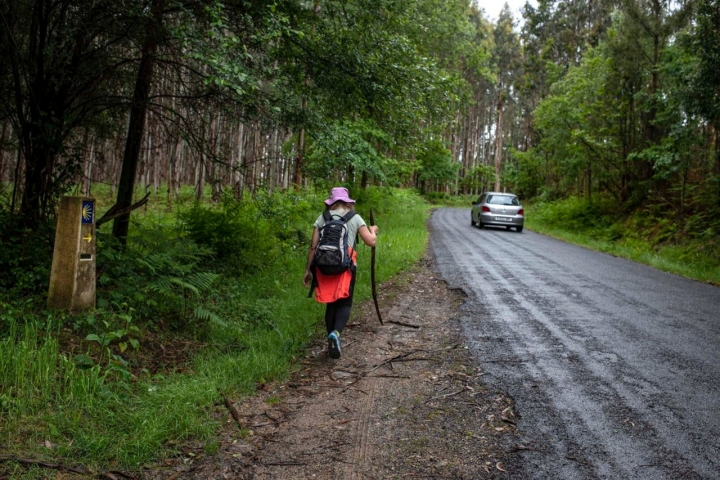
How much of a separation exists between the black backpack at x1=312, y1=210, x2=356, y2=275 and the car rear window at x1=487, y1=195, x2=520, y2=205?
18.9 meters

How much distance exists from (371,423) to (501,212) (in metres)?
20.3

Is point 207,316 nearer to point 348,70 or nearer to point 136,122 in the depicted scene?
point 136,122

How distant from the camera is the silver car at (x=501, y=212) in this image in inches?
915

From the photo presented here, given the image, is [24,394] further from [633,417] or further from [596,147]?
[596,147]

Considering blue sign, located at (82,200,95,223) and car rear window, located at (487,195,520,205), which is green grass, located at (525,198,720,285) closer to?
car rear window, located at (487,195,520,205)

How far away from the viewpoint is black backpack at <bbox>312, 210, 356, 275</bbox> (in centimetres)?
567

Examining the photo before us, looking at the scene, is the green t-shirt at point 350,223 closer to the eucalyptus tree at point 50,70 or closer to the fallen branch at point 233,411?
the fallen branch at point 233,411

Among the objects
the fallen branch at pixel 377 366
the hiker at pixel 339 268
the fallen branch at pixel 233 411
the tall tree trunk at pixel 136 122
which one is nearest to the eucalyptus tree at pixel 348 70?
the tall tree trunk at pixel 136 122

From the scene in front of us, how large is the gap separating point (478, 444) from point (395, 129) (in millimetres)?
7698

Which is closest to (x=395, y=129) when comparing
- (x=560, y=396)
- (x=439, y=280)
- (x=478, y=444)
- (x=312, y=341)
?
(x=439, y=280)

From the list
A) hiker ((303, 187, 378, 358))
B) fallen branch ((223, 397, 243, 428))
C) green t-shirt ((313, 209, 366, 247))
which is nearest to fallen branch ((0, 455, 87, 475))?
fallen branch ((223, 397, 243, 428))

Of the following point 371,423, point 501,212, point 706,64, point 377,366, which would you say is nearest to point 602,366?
point 377,366

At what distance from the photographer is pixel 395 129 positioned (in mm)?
10555

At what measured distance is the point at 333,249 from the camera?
5668 mm
